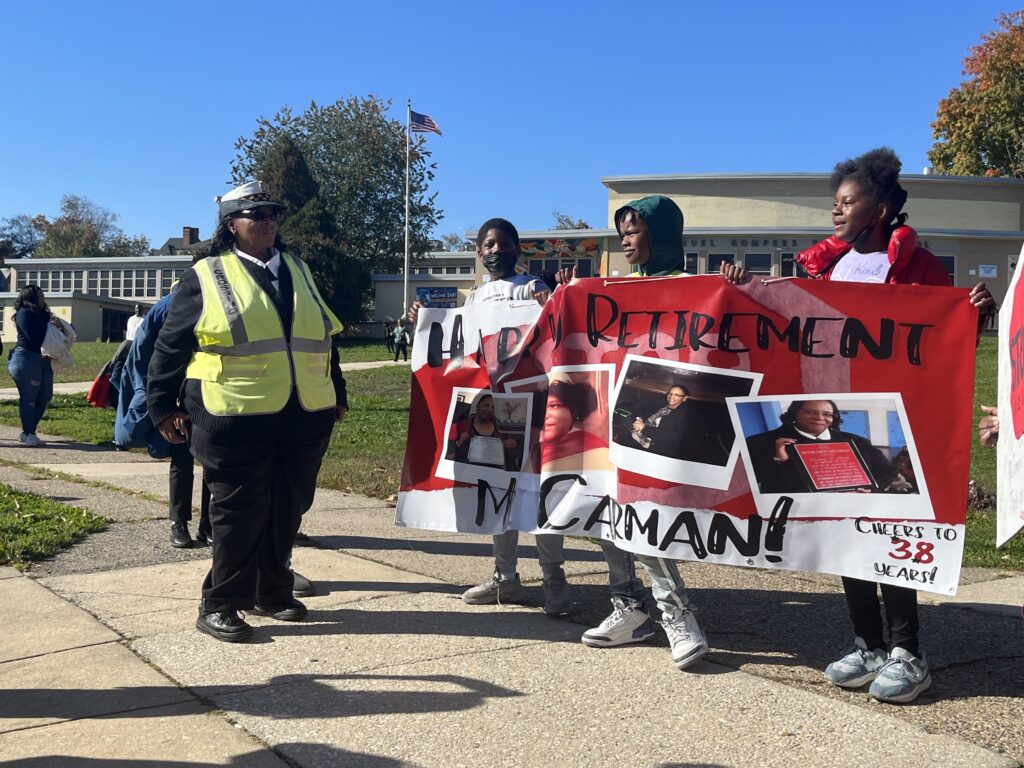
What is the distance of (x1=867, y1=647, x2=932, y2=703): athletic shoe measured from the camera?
381cm

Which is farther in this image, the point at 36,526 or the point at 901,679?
the point at 36,526

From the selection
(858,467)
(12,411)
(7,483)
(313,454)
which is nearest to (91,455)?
(7,483)

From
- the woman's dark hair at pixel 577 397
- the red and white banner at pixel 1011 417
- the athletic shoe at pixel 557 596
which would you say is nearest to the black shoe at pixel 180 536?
the athletic shoe at pixel 557 596

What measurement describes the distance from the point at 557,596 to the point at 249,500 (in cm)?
153

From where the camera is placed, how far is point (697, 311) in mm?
4430

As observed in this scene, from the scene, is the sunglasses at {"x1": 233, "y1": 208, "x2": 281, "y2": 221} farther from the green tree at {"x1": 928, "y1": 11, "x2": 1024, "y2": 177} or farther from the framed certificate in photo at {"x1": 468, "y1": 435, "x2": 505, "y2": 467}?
the green tree at {"x1": 928, "y1": 11, "x2": 1024, "y2": 177}

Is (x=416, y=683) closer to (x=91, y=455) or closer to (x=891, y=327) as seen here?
(x=891, y=327)

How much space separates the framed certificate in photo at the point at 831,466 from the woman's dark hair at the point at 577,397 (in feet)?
3.06

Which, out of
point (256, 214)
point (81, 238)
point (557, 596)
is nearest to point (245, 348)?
point (256, 214)

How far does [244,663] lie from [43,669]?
0.77 m

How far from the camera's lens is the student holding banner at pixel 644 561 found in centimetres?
439

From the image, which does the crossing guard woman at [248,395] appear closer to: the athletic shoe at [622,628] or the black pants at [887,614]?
the athletic shoe at [622,628]

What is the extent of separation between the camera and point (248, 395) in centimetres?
473

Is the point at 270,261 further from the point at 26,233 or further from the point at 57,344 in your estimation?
the point at 26,233
